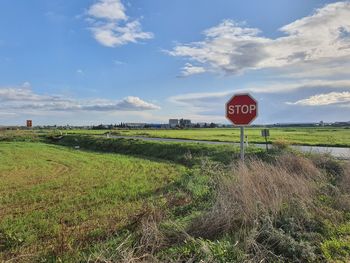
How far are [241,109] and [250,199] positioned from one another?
17.4 feet

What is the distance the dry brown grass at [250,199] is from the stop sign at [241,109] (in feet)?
7.07

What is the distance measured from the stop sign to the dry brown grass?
215 cm

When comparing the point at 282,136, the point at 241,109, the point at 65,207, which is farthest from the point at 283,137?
the point at 65,207

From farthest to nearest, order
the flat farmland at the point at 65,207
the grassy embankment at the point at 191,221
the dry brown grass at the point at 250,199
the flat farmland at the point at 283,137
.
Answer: the flat farmland at the point at 283,137 < the flat farmland at the point at 65,207 < the dry brown grass at the point at 250,199 < the grassy embankment at the point at 191,221

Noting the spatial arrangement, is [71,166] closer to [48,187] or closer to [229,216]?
[48,187]

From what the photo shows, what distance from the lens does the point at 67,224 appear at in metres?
9.31

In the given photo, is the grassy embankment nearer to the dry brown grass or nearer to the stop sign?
the dry brown grass

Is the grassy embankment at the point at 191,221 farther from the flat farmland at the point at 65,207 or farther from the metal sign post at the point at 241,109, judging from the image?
the metal sign post at the point at 241,109

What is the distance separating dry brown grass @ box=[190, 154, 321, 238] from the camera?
23.2ft

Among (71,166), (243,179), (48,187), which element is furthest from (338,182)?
(71,166)

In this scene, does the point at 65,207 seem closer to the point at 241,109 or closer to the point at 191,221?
the point at 191,221

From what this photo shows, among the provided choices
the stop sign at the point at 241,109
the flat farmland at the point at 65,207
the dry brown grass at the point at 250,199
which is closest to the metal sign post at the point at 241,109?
the stop sign at the point at 241,109

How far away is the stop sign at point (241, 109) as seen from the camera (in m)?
12.5

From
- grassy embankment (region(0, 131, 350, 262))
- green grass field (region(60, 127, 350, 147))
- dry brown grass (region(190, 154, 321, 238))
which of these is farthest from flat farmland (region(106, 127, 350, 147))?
dry brown grass (region(190, 154, 321, 238))
